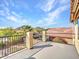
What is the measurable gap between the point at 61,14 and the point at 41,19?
405 cm

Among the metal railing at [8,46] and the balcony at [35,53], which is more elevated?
the metal railing at [8,46]

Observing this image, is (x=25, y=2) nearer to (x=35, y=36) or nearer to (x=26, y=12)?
(x=26, y=12)

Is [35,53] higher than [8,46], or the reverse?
[8,46]

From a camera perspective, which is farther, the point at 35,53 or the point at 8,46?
the point at 8,46

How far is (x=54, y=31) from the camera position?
10.5 metres

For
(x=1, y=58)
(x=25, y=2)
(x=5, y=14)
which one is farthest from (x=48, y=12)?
(x=1, y=58)

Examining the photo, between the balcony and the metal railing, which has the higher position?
the metal railing

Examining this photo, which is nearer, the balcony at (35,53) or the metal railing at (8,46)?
the balcony at (35,53)

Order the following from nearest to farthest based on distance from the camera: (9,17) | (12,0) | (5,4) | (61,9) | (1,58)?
(1,58), (61,9), (12,0), (5,4), (9,17)

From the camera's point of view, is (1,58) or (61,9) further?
(61,9)

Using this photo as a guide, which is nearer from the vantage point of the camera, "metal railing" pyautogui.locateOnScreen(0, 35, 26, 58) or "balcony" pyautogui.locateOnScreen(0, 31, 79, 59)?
"balcony" pyautogui.locateOnScreen(0, 31, 79, 59)

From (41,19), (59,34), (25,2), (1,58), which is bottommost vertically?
(1,58)

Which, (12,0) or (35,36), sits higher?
(12,0)

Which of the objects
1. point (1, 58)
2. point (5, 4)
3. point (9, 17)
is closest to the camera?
point (1, 58)
